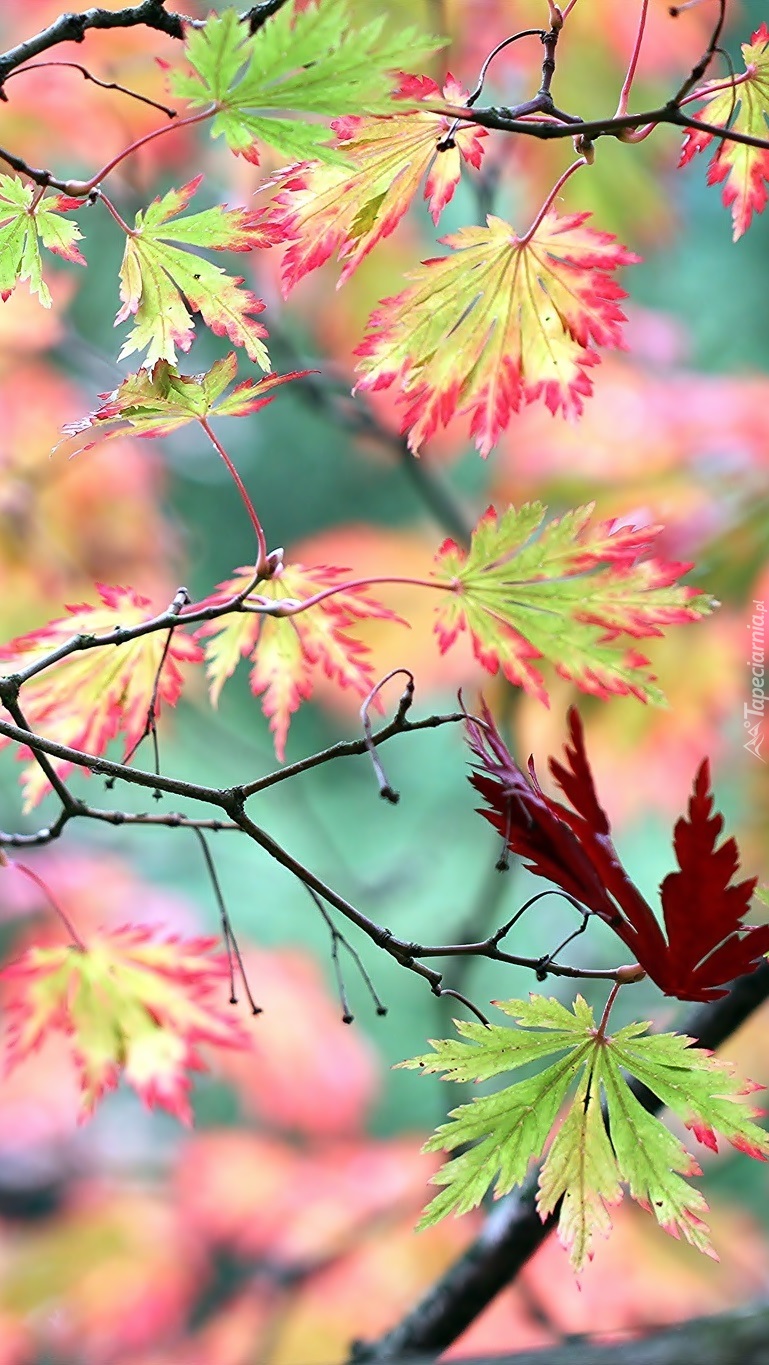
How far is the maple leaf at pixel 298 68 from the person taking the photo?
0.31m

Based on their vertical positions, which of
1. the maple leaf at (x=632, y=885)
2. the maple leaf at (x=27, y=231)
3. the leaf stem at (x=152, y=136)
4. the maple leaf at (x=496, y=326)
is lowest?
the maple leaf at (x=632, y=885)

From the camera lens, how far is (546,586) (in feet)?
1.31

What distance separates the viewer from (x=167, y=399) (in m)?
0.38

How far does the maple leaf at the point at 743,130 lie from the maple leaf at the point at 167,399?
168mm

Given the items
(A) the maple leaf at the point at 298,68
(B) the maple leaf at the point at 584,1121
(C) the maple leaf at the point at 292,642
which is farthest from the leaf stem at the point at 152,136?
(B) the maple leaf at the point at 584,1121

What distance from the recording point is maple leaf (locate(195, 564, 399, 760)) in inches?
17.4

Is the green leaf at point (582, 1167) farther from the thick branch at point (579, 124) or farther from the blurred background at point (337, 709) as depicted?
the blurred background at point (337, 709)

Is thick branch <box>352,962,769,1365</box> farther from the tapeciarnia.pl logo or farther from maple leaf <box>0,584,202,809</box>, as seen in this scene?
the tapeciarnia.pl logo

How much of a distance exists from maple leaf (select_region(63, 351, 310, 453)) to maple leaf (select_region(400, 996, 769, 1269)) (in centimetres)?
21

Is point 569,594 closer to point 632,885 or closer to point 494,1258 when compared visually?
A: point 632,885

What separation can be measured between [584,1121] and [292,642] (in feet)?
0.66

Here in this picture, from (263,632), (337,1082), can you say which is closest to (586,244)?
(263,632)

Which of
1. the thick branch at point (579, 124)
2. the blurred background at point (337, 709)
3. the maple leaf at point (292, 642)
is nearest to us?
the thick branch at point (579, 124)

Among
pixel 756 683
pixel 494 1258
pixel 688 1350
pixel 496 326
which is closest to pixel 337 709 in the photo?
pixel 756 683
